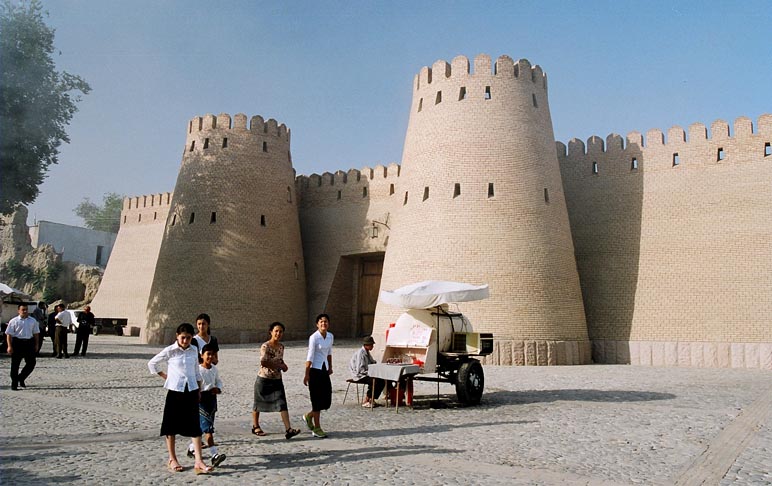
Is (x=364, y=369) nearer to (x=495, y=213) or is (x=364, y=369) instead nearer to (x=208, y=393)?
(x=208, y=393)

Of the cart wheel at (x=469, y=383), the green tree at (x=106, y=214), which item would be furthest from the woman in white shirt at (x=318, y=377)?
the green tree at (x=106, y=214)

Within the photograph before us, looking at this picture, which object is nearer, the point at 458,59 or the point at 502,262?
the point at 502,262

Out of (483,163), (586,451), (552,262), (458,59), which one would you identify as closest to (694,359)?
(552,262)

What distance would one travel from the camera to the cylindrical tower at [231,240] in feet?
81.4

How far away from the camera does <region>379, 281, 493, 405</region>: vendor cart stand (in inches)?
385

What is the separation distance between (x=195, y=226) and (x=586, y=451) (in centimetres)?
2193

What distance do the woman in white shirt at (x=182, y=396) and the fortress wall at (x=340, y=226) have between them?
20.8 m

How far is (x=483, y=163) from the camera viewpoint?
19.0 metres

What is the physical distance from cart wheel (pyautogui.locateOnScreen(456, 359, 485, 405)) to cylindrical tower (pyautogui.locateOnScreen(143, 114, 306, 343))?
16384 millimetres

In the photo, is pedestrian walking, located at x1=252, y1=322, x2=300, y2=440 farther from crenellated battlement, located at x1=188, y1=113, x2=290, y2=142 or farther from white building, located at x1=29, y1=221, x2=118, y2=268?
white building, located at x1=29, y1=221, x2=118, y2=268

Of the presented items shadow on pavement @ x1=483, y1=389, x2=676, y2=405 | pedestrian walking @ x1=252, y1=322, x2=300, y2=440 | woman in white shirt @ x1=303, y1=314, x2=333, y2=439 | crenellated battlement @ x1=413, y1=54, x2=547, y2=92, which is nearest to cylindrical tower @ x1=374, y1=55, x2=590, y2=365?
crenellated battlement @ x1=413, y1=54, x2=547, y2=92

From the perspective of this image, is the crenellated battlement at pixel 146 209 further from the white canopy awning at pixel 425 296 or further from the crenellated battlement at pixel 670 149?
the white canopy awning at pixel 425 296

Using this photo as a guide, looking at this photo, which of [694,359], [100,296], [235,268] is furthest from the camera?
[100,296]

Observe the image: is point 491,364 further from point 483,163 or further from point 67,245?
point 67,245
